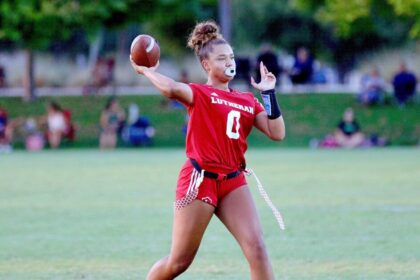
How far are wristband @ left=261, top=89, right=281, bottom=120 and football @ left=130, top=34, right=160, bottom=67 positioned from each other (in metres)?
0.84

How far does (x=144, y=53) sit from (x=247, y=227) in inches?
57.9

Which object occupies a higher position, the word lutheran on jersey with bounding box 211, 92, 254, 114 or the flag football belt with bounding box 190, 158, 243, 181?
the word lutheran on jersey with bounding box 211, 92, 254, 114

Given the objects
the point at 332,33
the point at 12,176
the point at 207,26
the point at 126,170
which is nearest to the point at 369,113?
the point at 126,170

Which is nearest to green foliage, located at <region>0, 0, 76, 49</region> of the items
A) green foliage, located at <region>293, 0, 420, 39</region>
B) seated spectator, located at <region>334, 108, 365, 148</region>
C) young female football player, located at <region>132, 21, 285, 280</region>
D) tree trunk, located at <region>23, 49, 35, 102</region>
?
tree trunk, located at <region>23, 49, 35, 102</region>

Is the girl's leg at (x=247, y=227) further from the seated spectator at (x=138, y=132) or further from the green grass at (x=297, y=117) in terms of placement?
the green grass at (x=297, y=117)

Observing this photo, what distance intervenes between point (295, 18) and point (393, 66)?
548 cm

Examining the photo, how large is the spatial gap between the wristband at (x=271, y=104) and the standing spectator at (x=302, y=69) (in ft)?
94.3

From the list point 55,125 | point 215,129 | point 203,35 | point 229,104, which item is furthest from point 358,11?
point 215,129

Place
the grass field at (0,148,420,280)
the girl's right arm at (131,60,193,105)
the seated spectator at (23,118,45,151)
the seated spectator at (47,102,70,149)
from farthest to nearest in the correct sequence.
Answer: the seated spectator at (23,118,45,151) → the seated spectator at (47,102,70,149) → the grass field at (0,148,420,280) → the girl's right arm at (131,60,193,105)

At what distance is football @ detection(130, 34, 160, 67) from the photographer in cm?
816

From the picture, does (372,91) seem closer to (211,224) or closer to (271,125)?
(211,224)

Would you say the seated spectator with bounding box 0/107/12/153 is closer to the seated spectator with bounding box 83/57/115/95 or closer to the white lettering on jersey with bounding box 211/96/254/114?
the seated spectator with bounding box 83/57/115/95

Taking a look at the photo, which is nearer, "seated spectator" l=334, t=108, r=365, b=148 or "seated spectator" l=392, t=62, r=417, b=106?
"seated spectator" l=334, t=108, r=365, b=148

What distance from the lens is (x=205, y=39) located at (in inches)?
321
